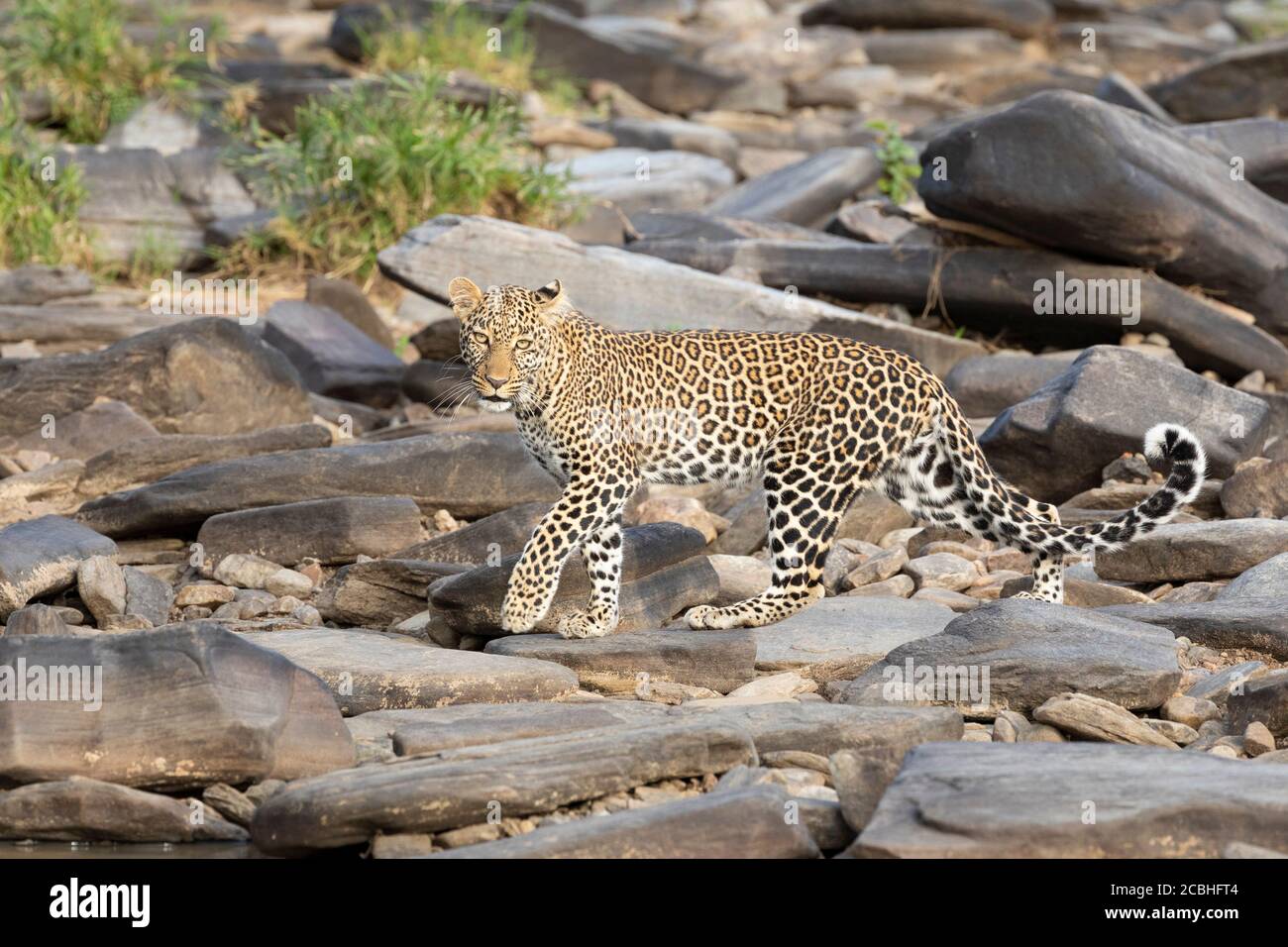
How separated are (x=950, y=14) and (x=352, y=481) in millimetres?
23100

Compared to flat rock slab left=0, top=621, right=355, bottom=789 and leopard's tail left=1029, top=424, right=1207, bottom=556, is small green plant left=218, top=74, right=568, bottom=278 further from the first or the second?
flat rock slab left=0, top=621, right=355, bottom=789

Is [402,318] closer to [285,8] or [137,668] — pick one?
[137,668]

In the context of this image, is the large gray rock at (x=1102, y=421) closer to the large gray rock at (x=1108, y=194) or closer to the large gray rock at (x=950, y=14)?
the large gray rock at (x=1108, y=194)

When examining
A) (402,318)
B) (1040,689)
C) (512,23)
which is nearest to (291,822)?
(1040,689)

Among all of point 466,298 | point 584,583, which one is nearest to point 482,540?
point 584,583

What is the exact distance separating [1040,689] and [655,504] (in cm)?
455

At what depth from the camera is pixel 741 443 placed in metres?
10.4

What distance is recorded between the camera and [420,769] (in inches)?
295

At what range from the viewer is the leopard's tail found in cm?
979

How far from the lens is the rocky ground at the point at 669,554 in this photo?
24.3ft

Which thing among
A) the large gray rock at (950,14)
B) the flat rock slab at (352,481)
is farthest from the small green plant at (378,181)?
the large gray rock at (950,14)

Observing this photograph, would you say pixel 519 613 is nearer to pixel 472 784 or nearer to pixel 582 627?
pixel 582 627

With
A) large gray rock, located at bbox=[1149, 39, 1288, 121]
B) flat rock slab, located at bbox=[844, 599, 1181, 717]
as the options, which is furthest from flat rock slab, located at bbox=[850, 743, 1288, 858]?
large gray rock, located at bbox=[1149, 39, 1288, 121]

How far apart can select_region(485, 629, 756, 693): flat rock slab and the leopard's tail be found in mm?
1880
